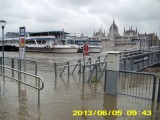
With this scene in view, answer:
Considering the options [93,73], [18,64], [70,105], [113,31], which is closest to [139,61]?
[93,73]

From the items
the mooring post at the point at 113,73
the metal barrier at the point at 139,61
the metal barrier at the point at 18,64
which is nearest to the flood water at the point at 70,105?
the mooring post at the point at 113,73

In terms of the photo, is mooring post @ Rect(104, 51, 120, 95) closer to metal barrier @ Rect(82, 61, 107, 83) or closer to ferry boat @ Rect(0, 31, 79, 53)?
metal barrier @ Rect(82, 61, 107, 83)

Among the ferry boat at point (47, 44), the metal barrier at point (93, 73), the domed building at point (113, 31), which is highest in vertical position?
the domed building at point (113, 31)

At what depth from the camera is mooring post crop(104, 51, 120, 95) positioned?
24.3 ft

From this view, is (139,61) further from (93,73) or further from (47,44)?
(47,44)

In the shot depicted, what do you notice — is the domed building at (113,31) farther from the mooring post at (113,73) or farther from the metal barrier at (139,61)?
the mooring post at (113,73)

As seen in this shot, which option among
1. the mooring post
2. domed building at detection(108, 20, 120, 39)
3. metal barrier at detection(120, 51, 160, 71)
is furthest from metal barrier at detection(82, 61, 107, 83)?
domed building at detection(108, 20, 120, 39)

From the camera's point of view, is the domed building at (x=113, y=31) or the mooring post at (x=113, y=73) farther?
the domed building at (x=113, y=31)

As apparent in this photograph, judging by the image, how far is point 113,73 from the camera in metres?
7.48

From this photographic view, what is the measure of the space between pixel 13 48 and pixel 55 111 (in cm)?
5784

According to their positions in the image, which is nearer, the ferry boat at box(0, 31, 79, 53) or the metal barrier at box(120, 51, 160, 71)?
the metal barrier at box(120, 51, 160, 71)

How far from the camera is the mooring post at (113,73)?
742cm

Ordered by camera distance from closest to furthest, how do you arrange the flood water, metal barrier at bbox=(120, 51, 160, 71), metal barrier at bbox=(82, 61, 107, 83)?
the flood water < metal barrier at bbox=(82, 61, 107, 83) < metal barrier at bbox=(120, 51, 160, 71)

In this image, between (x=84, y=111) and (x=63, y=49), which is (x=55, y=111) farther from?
(x=63, y=49)
